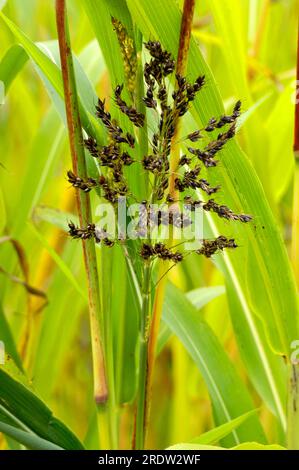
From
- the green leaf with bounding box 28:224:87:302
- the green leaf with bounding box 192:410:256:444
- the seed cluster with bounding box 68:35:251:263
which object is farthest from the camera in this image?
the green leaf with bounding box 28:224:87:302

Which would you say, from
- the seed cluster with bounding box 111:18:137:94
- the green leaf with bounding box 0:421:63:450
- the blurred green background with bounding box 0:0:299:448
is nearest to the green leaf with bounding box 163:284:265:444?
the blurred green background with bounding box 0:0:299:448

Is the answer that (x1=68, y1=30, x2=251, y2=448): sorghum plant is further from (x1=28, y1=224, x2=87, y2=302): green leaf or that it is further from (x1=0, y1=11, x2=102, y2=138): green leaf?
(x1=28, y1=224, x2=87, y2=302): green leaf

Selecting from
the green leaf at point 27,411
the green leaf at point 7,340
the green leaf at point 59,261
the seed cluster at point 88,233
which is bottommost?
the green leaf at point 27,411

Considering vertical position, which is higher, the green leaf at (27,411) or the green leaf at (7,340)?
the green leaf at (7,340)

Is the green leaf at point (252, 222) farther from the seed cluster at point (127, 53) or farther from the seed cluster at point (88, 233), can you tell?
the seed cluster at point (88, 233)

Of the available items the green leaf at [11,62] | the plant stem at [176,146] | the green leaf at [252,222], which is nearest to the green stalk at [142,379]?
the plant stem at [176,146]
